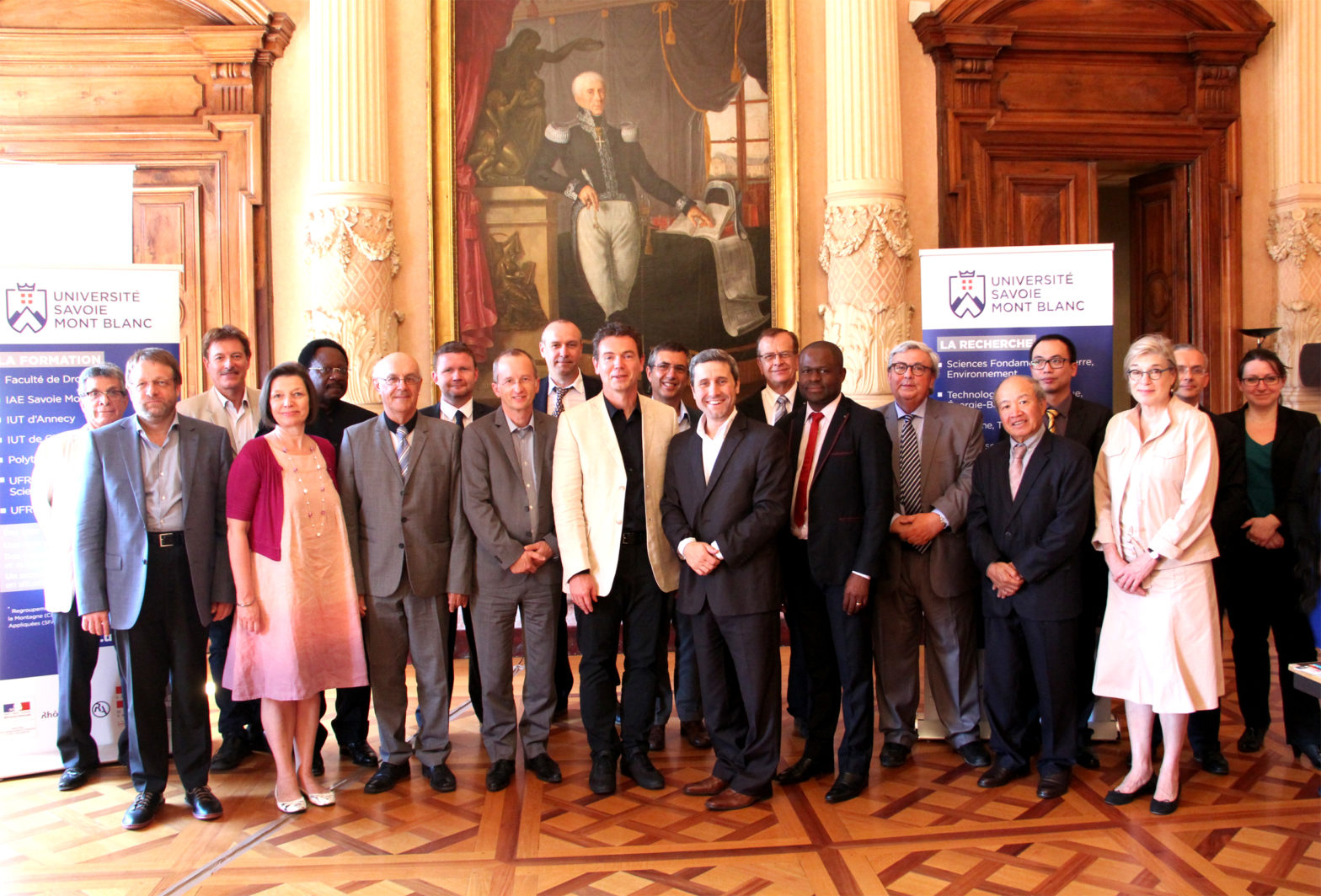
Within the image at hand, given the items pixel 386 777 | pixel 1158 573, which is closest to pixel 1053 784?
pixel 1158 573

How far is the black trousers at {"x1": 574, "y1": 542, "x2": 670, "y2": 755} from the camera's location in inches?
161

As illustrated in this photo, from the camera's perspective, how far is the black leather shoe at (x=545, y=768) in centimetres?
420

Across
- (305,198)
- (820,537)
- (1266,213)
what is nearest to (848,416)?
(820,537)

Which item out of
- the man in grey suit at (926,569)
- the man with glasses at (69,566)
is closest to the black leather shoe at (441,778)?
the man with glasses at (69,566)

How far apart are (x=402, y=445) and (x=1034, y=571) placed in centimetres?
248

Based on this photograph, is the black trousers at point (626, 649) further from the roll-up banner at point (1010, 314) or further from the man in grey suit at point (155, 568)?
the roll-up banner at point (1010, 314)

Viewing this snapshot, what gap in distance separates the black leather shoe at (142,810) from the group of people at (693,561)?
0.04 feet

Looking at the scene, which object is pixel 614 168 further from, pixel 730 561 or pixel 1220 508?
pixel 1220 508

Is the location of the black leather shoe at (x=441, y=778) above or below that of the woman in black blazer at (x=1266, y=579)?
below

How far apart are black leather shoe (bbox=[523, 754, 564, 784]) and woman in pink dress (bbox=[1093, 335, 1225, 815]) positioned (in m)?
2.08

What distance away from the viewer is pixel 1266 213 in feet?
26.1

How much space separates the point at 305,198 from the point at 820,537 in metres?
5.07

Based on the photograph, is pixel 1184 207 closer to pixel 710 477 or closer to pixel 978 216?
pixel 978 216

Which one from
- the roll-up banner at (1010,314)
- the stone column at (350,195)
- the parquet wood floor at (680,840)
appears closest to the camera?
the parquet wood floor at (680,840)
